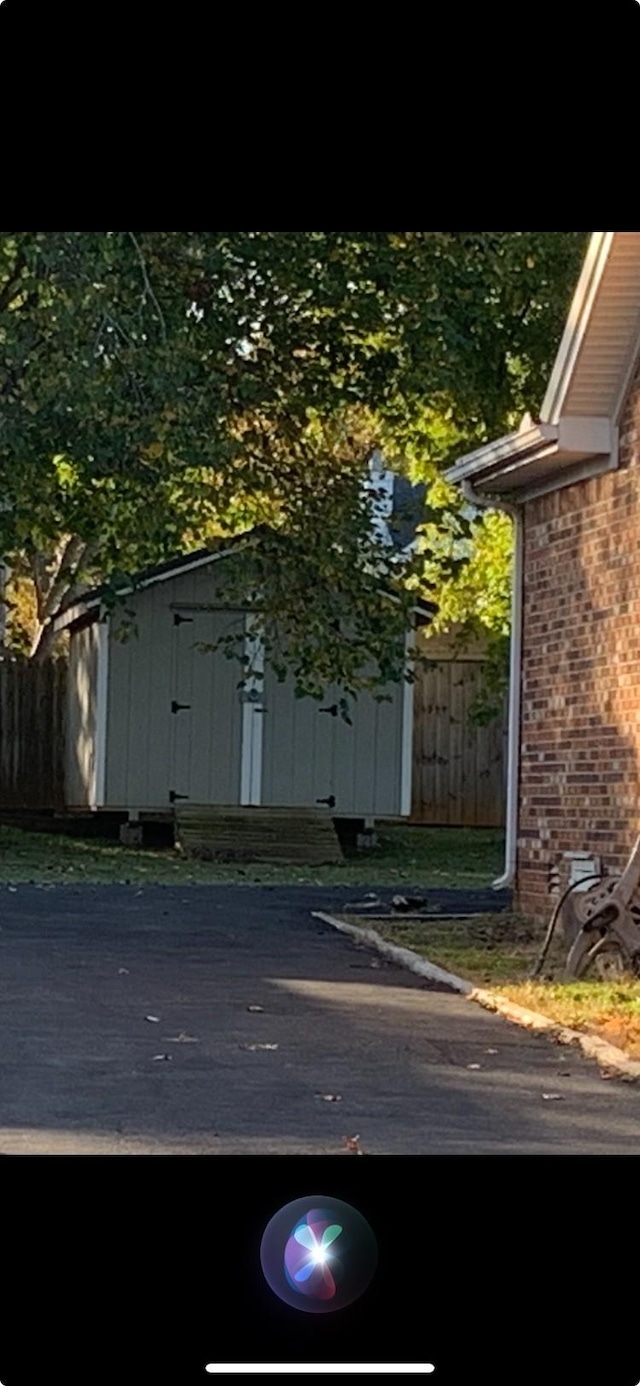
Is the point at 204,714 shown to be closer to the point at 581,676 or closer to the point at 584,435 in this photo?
the point at 581,676

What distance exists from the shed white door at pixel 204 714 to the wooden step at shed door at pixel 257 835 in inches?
13.7

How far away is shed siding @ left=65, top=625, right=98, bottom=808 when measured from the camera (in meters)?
23.9

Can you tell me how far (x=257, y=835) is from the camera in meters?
22.4

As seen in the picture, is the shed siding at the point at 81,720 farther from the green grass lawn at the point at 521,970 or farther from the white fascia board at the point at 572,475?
the white fascia board at the point at 572,475

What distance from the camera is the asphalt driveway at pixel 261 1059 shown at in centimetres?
614

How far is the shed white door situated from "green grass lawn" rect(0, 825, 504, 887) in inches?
40.8

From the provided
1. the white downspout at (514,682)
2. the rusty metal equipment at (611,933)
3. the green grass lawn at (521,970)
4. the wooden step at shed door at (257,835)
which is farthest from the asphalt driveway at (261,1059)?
the wooden step at shed door at (257,835)

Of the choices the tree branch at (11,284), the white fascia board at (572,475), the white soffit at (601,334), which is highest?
the tree branch at (11,284)
